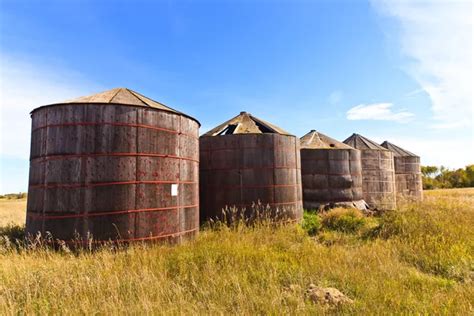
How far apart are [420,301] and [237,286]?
301 centimetres

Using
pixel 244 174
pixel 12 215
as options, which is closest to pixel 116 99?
pixel 244 174

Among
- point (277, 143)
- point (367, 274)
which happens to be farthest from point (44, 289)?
point (277, 143)

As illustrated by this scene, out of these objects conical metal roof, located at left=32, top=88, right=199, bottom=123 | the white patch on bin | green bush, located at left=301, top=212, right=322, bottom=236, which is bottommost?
green bush, located at left=301, top=212, right=322, bottom=236

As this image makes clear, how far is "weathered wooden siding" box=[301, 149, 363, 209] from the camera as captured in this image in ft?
52.0

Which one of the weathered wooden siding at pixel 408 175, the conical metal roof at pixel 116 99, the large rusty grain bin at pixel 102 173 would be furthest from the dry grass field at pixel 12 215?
the weathered wooden siding at pixel 408 175

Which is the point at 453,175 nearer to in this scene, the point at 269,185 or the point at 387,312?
the point at 269,185

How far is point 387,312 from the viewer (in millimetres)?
3926

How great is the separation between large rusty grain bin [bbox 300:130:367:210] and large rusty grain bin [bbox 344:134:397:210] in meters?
2.69

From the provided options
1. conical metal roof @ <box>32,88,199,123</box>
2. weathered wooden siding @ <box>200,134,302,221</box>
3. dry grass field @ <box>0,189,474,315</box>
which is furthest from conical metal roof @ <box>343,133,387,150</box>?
conical metal roof @ <box>32,88,199,123</box>

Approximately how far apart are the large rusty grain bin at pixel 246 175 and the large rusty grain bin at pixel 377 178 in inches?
373

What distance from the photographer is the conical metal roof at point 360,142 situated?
2030 cm

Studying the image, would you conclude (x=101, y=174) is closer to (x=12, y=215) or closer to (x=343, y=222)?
(x=343, y=222)

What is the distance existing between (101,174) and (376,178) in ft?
59.3

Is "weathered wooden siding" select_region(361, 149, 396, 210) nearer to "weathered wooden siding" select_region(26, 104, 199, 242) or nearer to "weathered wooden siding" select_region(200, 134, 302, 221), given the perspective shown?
"weathered wooden siding" select_region(200, 134, 302, 221)
